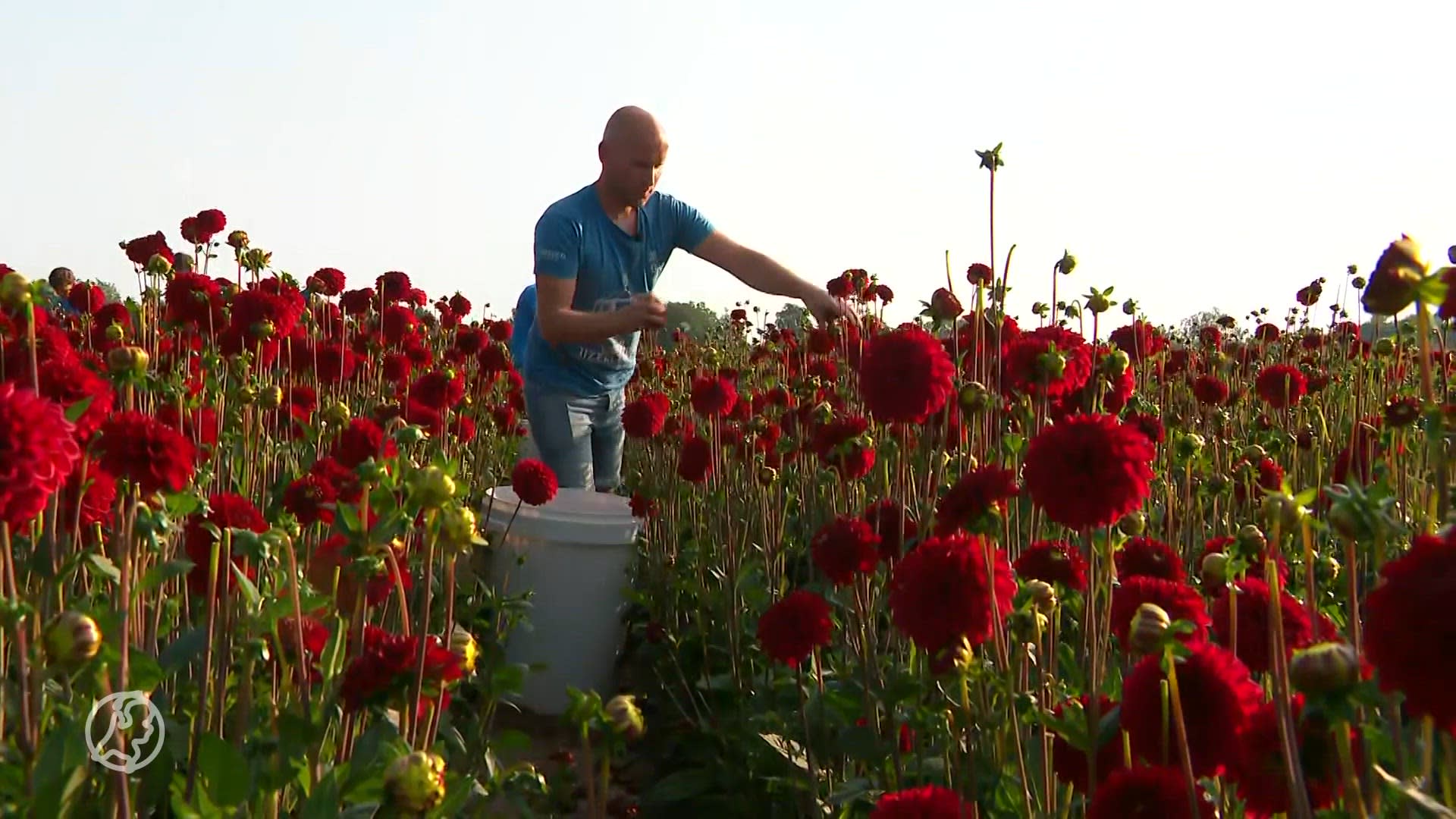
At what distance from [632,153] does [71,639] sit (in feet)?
9.83

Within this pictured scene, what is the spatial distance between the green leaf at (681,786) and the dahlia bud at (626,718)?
158 cm

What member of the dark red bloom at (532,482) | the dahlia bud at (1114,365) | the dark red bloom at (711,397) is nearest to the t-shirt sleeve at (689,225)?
the dark red bloom at (711,397)

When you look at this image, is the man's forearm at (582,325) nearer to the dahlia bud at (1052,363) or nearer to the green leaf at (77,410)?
the dahlia bud at (1052,363)

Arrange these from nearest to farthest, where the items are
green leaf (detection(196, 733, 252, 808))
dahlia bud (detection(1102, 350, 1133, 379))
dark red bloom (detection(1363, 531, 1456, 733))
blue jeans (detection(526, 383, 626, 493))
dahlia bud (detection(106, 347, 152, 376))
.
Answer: dark red bloom (detection(1363, 531, 1456, 733))
green leaf (detection(196, 733, 252, 808))
dahlia bud (detection(106, 347, 152, 376))
dahlia bud (detection(1102, 350, 1133, 379))
blue jeans (detection(526, 383, 626, 493))

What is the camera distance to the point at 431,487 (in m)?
1.27

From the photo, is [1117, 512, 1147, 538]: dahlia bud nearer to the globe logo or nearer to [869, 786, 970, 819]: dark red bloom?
[869, 786, 970, 819]: dark red bloom

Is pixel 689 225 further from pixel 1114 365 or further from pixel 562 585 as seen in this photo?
pixel 1114 365

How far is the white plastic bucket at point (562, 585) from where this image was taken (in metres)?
3.57

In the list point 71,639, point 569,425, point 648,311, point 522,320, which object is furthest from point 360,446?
point 522,320

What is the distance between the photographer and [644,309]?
3166mm

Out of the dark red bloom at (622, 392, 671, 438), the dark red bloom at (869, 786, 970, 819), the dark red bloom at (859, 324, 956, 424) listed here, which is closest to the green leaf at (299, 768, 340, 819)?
the dark red bloom at (869, 786, 970, 819)

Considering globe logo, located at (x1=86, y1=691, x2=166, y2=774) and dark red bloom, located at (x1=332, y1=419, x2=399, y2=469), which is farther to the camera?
dark red bloom, located at (x1=332, y1=419, x2=399, y2=469)

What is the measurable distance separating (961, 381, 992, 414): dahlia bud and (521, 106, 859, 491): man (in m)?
1.46

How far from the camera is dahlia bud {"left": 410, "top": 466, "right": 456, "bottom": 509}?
50.0 inches
